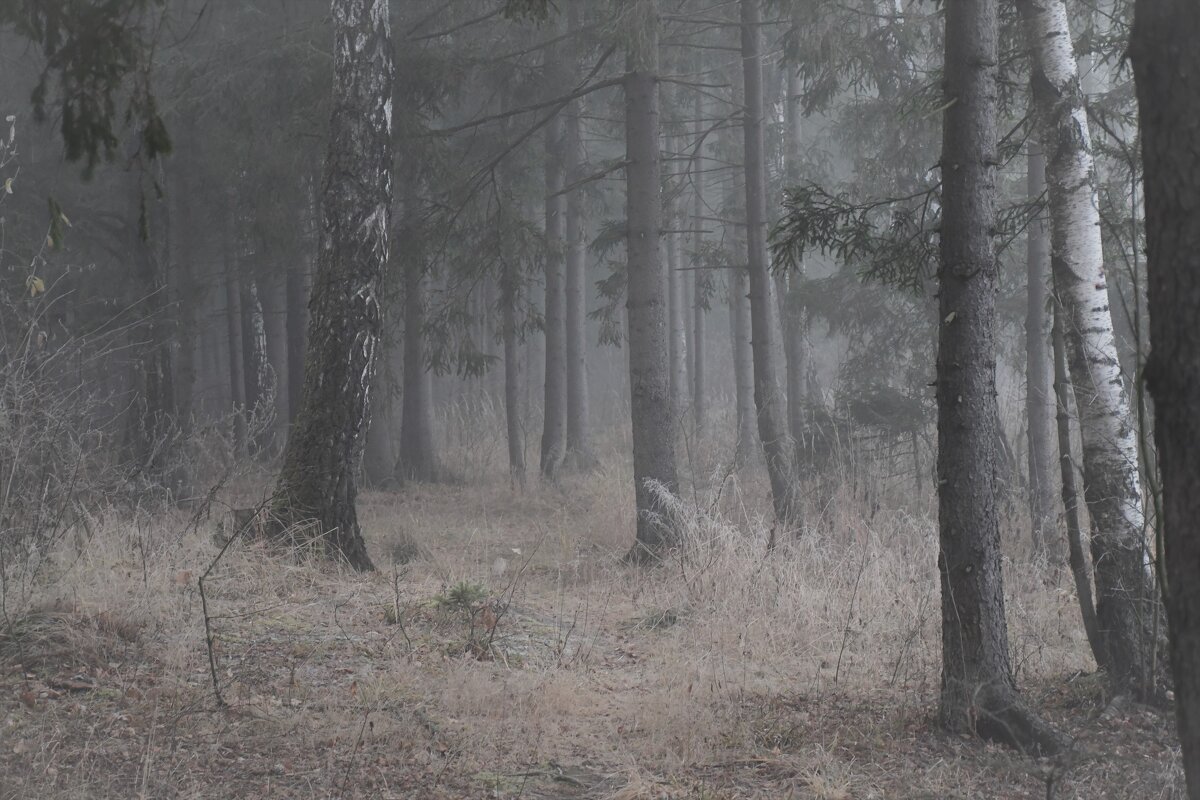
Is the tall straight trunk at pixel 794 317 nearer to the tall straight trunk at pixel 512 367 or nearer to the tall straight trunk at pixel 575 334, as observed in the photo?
the tall straight trunk at pixel 575 334

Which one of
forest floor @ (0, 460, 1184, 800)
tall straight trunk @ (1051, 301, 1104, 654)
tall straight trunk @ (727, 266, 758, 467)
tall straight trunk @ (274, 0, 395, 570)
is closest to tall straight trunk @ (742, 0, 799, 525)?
forest floor @ (0, 460, 1184, 800)

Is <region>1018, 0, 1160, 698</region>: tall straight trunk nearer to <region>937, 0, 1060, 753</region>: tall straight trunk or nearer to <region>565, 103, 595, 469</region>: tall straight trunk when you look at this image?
<region>937, 0, 1060, 753</region>: tall straight trunk

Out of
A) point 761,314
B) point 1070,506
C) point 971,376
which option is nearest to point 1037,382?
point 761,314

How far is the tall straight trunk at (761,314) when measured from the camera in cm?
1166

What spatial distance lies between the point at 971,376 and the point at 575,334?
545 inches

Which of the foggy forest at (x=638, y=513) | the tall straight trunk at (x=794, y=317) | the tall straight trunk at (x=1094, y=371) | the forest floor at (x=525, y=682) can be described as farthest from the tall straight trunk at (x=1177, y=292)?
the tall straight trunk at (x=794, y=317)

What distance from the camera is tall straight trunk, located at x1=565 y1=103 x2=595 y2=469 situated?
17.7m

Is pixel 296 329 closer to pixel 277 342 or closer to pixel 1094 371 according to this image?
pixel 277 342

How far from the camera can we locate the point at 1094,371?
5871 mm

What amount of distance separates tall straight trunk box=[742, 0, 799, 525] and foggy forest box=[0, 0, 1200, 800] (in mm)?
50

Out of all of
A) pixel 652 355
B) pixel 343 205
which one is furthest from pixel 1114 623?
pixel 343 205

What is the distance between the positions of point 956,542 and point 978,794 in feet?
3.85

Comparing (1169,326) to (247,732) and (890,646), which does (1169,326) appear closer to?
(247,732)

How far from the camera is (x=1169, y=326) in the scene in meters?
2.49
